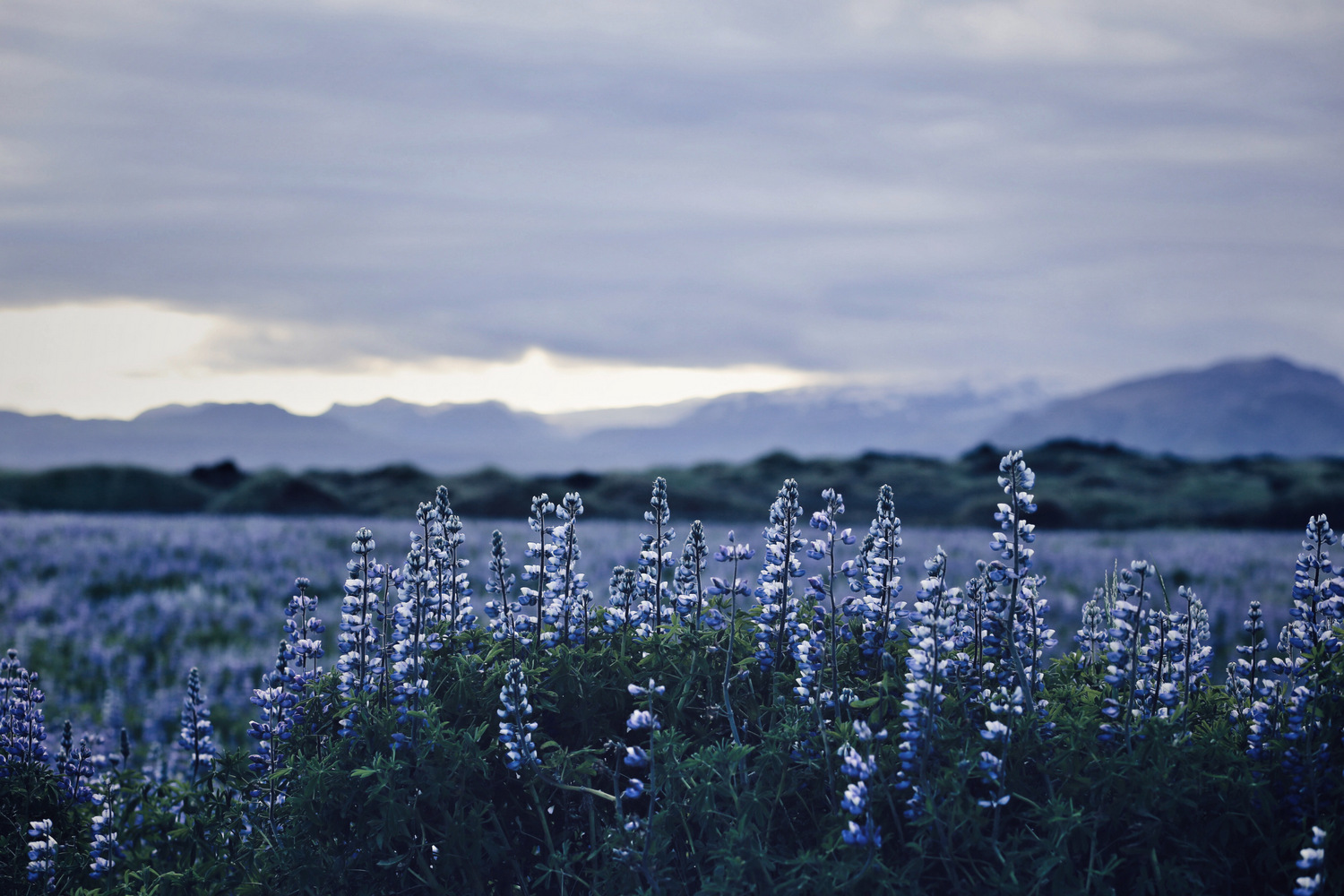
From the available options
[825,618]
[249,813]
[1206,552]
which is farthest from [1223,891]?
[1206,552]

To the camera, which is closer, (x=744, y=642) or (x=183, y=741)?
(x=744, y=642)

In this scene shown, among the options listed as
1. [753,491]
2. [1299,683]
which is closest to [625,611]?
[1299,683]

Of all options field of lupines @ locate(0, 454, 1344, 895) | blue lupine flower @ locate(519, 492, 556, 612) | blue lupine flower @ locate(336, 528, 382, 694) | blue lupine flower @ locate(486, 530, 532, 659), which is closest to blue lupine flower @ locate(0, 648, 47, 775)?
field of lupines @ locate(0, 454, 1344, 895)

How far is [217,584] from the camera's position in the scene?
14.5 meters

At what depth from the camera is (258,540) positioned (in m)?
18.2

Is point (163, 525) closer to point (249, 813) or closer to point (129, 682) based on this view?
point (129, 682)

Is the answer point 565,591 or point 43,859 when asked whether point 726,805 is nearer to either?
point 565,591

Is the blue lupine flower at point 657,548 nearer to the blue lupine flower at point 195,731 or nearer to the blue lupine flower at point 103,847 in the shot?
the blue lupine flower at point 195,731

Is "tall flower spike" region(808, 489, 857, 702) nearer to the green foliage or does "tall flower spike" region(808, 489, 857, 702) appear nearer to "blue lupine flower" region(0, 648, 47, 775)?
the green foliage

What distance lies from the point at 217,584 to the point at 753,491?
2277 centimetres

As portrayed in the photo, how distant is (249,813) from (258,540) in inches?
621

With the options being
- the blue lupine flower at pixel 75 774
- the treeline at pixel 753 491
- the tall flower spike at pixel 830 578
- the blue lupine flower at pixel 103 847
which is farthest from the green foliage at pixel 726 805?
the treeline at pixel 753 491

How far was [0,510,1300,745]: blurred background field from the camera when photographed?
10062mm

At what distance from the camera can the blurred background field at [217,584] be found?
1006 cm
